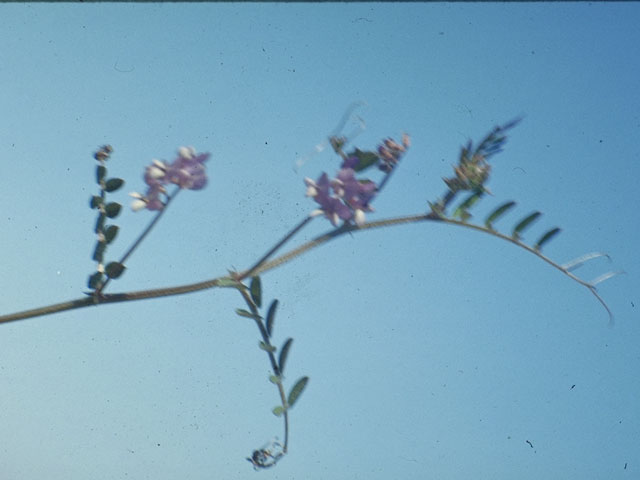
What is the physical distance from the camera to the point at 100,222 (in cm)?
164

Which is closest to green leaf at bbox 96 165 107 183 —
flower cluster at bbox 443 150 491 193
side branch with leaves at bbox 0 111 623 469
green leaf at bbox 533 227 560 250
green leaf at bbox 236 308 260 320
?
side branch with leaves at bbox 0 111 623 469

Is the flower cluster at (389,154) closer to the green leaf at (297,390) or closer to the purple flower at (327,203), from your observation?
the purple flower at (327,203)

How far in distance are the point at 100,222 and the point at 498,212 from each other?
1.00m

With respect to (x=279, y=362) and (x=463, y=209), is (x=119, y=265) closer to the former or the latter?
(x=279, y=362)

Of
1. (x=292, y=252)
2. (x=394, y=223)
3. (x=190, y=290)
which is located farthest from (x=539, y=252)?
(x=190, y=290)

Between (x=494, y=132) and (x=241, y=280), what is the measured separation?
2.38 feet

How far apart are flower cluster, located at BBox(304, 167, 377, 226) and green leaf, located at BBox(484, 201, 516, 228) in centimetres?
37

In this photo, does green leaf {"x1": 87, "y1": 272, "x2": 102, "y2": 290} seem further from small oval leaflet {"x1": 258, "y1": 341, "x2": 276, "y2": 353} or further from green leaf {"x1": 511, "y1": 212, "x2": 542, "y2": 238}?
green leaf {"x1": 511, "y1": 212, "x2": 542, "y2": 238}

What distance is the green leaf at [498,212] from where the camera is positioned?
1.70 metres

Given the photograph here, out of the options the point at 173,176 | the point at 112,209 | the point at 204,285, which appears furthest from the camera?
the point at 112,209

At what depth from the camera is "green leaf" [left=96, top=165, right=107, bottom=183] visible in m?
1.69

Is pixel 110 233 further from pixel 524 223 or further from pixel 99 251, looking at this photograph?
pixel 524 223

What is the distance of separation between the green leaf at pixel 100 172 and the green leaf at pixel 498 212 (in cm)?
98

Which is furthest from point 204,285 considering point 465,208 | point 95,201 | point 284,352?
point 465,208
